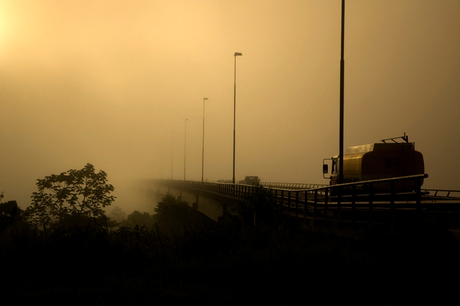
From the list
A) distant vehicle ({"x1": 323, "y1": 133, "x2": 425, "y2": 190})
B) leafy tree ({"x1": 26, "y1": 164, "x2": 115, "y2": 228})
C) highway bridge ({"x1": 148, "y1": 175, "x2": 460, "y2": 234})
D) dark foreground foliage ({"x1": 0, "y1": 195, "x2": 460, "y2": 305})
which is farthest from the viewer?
leafy tree ({"x1": 26, "y1": 164, "x2": 115, "y2": 228})

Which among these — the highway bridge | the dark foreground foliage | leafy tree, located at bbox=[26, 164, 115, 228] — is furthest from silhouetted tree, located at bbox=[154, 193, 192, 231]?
the dark foreground foliage

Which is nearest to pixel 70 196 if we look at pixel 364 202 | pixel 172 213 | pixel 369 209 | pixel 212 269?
pixel 172 213

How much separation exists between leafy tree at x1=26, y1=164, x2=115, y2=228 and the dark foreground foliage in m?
40.0

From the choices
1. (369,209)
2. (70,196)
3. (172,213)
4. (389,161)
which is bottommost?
(172,213)

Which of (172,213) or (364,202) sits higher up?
(364,202)

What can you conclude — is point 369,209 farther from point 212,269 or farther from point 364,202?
point 212,269

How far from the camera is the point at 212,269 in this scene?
9078mm

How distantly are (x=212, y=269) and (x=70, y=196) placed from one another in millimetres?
45848

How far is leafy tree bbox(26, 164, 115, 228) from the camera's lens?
49406 mm

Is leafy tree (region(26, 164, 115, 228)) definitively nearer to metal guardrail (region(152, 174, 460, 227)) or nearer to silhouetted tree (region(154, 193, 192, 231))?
silhouetted tree (region(154, 193, 192, 231))

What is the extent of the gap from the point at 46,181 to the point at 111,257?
44424 millimetres

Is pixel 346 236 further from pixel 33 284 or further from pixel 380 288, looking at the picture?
pixel 33 284

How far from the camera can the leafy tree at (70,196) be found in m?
49.4

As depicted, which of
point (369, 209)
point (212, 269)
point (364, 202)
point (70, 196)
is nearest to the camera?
point (212, 269)
